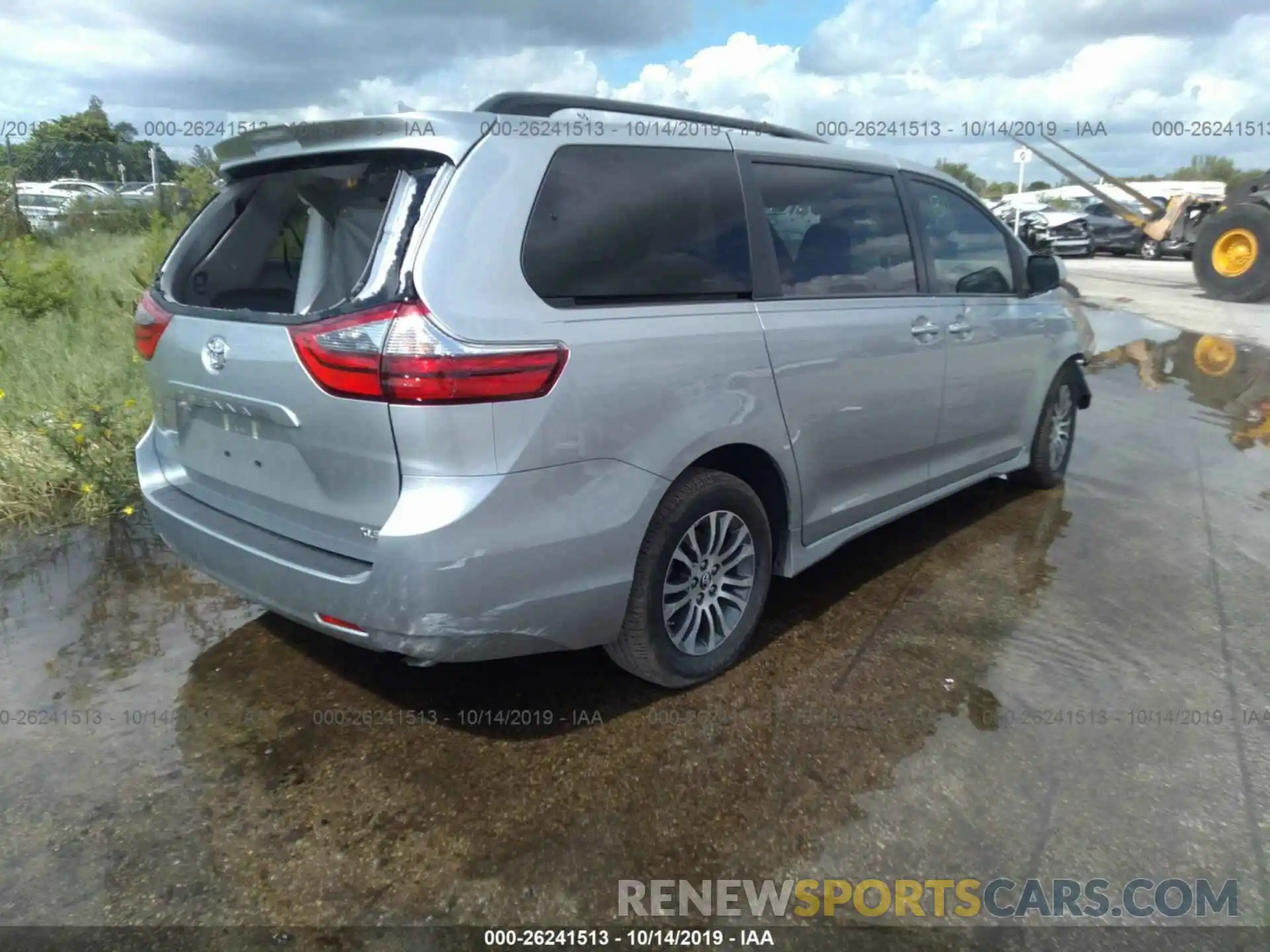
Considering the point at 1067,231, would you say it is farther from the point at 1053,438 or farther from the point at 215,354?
the point at 215,354

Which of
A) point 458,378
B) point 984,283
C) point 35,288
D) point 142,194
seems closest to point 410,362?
point 458,378

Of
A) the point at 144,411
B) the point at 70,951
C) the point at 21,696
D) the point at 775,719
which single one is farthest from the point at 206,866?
the point at 144,411

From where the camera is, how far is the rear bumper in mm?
2420

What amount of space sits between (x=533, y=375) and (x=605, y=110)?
4.02 ft

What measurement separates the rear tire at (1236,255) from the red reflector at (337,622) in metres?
15.7

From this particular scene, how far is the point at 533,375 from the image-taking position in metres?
2.46

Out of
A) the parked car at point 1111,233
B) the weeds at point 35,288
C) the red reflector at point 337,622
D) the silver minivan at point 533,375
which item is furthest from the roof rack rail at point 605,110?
the parked car at point 1111,233

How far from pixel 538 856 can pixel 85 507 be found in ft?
11.8

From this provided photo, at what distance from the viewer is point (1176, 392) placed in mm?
8234

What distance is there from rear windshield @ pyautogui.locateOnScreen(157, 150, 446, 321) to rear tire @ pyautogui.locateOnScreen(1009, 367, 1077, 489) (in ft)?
12.7

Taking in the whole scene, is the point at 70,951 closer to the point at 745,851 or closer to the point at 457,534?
the point at 457,534

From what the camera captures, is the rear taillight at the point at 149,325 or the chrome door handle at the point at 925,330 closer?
the rear taillight at the point at 149,325

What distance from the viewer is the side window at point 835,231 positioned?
340 centimetres

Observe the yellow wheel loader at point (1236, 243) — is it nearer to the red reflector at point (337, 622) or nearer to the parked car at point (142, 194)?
the parked car at point (142, 194)
